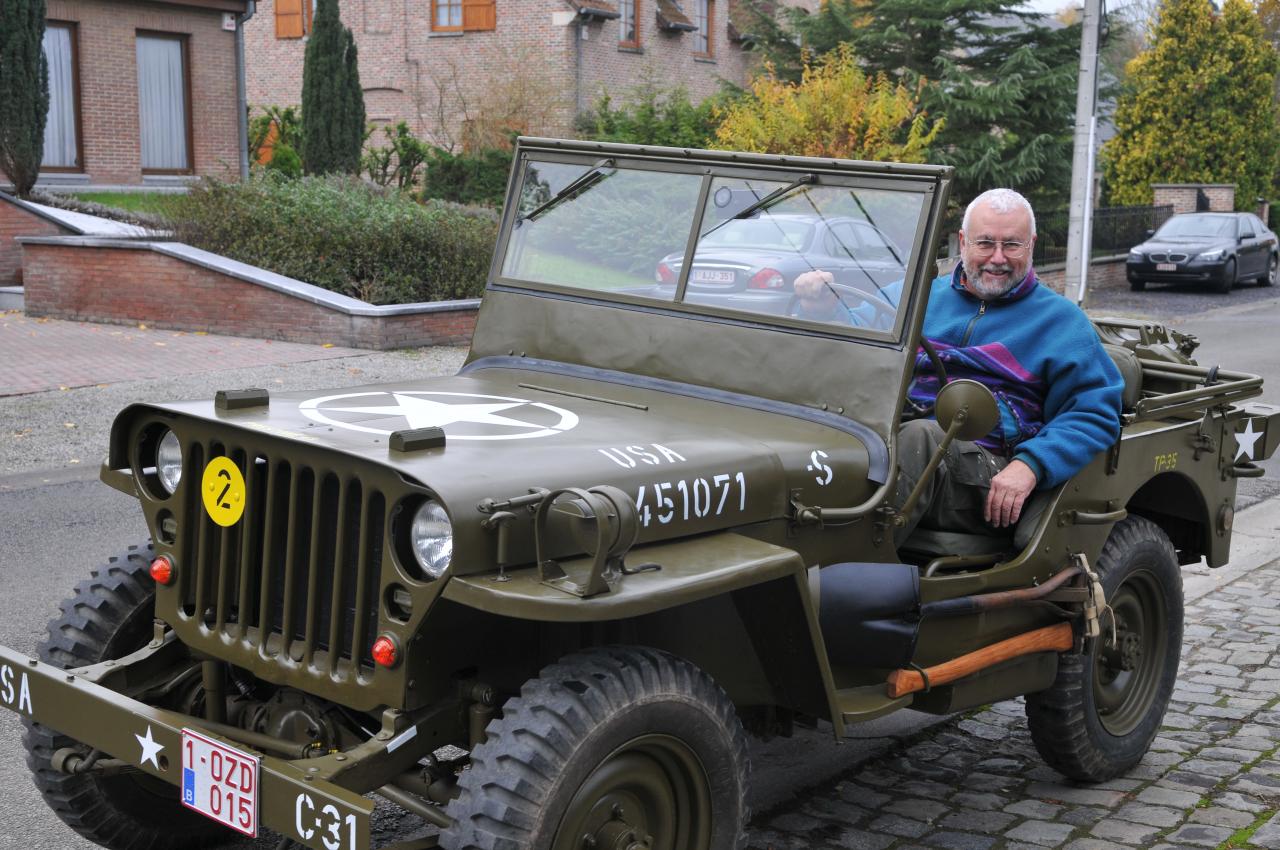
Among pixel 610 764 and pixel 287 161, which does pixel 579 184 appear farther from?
pixel 287 161

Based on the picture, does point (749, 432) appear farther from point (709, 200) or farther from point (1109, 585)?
point (1109, 585)

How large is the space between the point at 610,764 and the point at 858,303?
1.66 m

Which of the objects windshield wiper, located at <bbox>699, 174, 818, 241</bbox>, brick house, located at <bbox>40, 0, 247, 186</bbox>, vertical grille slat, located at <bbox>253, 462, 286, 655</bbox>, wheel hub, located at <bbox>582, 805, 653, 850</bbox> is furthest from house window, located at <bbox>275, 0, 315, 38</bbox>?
wheel hub, located at <bbox>582, 805, 653, 850</bbox>

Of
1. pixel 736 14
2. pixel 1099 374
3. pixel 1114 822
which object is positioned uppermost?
pixel 736 14

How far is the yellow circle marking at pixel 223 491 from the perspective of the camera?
330 cm

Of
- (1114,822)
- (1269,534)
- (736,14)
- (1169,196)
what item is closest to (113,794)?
(1114,822)

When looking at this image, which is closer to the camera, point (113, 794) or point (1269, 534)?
point (113, 794)

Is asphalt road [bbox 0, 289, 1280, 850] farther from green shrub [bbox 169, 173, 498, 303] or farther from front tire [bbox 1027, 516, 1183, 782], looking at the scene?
green shrub [bbox 169, 173, 498, 303]

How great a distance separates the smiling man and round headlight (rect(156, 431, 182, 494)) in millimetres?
1806

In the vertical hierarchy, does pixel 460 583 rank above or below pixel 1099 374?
below

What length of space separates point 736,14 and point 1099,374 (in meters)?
35.8

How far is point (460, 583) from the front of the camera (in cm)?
286

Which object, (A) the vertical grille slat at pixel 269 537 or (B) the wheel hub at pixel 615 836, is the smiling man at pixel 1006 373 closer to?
(B) the wheel hub at pixel 615 836

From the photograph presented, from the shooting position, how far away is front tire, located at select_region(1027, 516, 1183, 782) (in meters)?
4.54
